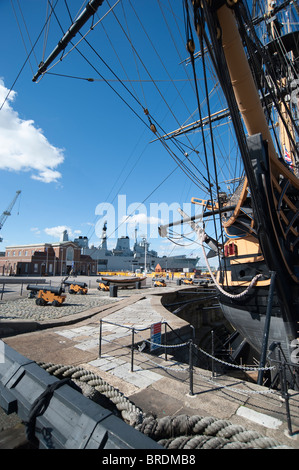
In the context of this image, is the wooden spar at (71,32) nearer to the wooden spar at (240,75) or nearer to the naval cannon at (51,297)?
the wooden spar at (240,75)

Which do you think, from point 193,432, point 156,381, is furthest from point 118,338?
point 193,432

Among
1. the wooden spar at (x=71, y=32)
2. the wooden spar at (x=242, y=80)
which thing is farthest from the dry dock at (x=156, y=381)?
the wooden spar at (x=71, y=32)

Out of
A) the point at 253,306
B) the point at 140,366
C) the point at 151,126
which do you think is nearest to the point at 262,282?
the point at 253,306

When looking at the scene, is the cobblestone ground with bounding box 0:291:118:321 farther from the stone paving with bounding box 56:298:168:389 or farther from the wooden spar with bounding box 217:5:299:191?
the wooden spar with bounding box 217:5:299:191

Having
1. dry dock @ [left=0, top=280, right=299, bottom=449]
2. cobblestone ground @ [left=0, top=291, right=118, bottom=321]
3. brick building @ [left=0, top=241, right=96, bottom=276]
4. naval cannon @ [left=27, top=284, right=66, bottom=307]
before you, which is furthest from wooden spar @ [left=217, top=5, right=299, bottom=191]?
brick building @ [left=0, top=241, right=96, bottom=276]

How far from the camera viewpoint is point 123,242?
8056 centimetres

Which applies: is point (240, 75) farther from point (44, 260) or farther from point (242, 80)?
point (44, 260)

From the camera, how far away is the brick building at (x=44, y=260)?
47878 mm

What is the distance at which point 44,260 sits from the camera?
49.5 metres

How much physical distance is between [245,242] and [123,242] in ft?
240
